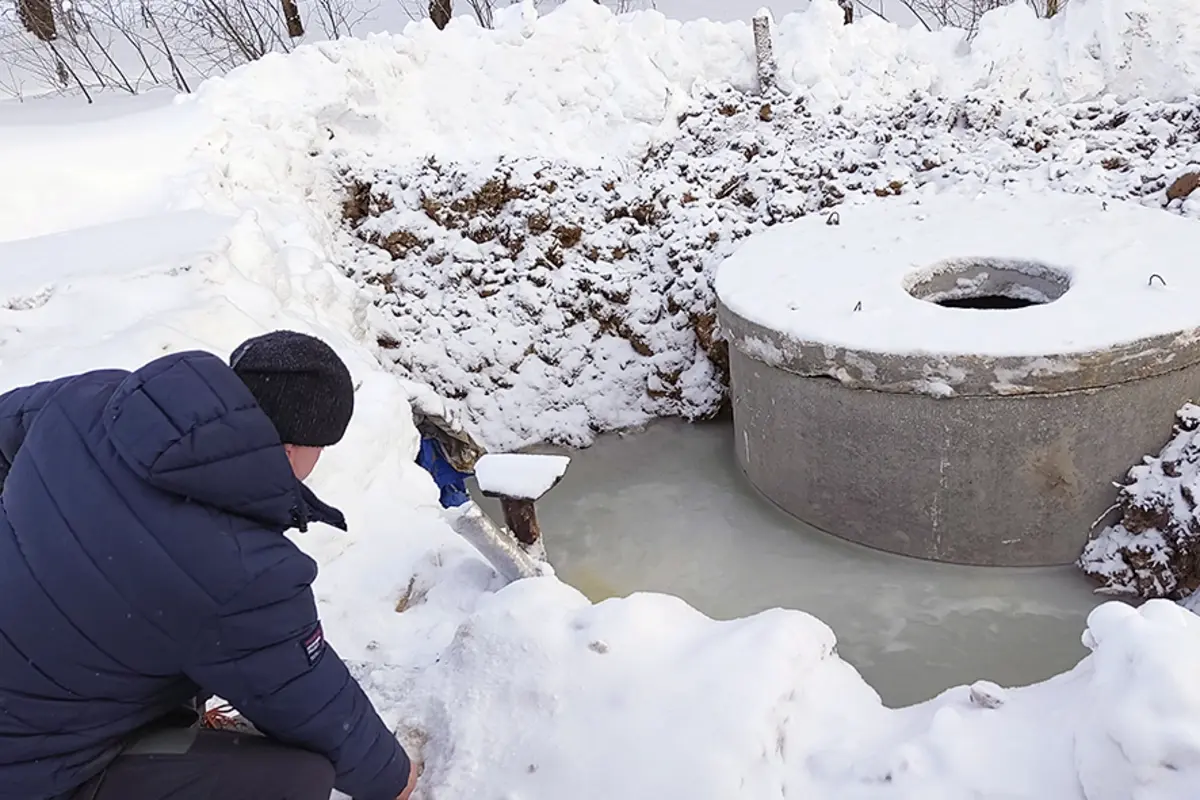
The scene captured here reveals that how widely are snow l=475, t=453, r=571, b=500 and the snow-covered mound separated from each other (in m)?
3.21

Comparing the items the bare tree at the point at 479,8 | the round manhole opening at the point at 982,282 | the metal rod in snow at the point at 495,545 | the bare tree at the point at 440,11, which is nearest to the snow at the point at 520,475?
the metal rod in snow at the point at 495,545

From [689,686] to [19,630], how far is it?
125cm

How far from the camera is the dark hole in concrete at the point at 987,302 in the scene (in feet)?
16.3

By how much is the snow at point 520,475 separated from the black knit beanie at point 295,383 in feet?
3.43

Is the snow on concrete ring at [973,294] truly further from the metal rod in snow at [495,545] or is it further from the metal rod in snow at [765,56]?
the metal rod in snow at [495,545]

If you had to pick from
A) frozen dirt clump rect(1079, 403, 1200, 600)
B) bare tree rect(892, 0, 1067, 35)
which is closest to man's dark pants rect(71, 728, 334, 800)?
frozen dirt clump rect(1079, 403, 1200, 600)

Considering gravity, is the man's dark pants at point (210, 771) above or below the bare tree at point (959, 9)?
above

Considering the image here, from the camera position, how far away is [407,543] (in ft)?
10.3

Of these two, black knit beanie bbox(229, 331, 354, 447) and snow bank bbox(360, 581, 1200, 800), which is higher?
black knit beanie bbox(229, 331, 354, 447)

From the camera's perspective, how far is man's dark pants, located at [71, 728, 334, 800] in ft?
5.37

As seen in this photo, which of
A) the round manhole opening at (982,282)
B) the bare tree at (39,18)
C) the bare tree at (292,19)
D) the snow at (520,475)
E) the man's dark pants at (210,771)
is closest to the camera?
the man's dark pants at (210,771)

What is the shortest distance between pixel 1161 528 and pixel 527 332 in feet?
11.7

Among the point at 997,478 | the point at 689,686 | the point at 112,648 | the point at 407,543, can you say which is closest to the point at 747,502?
the point at 997,478

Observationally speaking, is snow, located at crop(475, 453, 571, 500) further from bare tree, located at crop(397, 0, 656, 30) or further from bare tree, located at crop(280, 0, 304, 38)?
bare tree, located at crop(280, 0, 304, 38)
